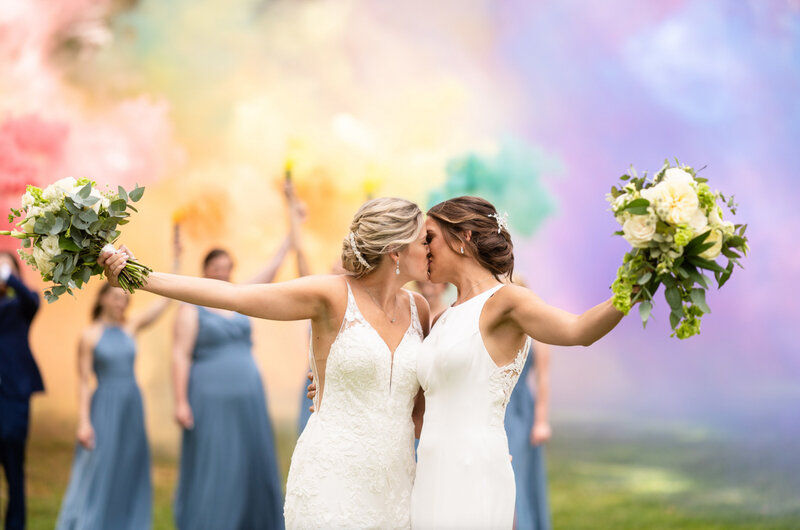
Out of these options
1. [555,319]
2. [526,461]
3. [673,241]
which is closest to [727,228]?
[673,241]

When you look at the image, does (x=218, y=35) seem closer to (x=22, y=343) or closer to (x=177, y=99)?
(x=177, y=99)

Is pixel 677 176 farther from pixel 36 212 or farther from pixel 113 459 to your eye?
pixel 113 459

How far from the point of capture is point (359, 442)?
3512 mm

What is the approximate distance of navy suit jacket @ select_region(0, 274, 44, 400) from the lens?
7289 millimetres

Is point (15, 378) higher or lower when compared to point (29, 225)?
higher

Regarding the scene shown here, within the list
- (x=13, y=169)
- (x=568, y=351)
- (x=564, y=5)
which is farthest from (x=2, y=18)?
(x=568, y=351)

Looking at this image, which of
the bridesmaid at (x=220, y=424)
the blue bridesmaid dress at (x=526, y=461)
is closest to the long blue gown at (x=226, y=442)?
the bridesmaid at (x=220, y=424)

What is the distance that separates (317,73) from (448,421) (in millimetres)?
7522

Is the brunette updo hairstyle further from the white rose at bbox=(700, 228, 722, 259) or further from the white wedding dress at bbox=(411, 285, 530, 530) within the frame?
the white rose at bbox=(700, 228, 722, 259)

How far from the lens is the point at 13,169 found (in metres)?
9.66

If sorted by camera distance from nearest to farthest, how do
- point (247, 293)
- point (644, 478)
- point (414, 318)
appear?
point (247, 293) → point (414, 318) → point (644, 478)

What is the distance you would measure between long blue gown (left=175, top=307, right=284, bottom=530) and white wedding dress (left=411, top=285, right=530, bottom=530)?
3.34 metres

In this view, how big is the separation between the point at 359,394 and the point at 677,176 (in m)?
1.51

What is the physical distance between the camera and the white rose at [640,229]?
2.66 meters
